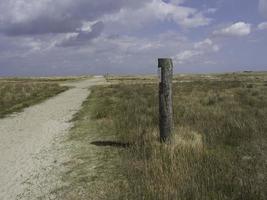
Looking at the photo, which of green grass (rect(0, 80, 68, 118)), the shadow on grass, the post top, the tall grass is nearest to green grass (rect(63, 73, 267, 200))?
the tall grass

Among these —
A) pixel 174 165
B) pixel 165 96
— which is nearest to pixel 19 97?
pixel 165 96

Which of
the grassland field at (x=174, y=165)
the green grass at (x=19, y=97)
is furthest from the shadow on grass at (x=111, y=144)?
the green grass at (x=19, y=97)

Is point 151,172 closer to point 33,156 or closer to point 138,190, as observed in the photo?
point 138,190

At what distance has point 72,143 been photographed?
1027 centimetres

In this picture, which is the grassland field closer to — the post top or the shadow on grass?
the shadow on grass

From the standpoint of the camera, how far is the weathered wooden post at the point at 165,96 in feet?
27.3

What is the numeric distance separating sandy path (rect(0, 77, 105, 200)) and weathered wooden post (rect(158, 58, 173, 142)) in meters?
2.48

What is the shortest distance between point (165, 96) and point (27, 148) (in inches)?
155

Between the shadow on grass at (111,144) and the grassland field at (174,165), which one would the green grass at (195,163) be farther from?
the shadow on grass at (111,144)

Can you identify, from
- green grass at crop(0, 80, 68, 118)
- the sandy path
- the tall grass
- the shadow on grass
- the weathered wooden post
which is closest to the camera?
the tall grass

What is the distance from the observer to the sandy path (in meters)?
6.71

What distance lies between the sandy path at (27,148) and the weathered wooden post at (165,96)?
248 centimetres

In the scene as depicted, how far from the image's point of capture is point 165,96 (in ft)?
27.5

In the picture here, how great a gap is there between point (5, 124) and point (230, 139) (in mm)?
8877
